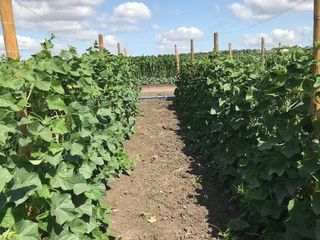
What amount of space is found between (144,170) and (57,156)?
4.19 meters

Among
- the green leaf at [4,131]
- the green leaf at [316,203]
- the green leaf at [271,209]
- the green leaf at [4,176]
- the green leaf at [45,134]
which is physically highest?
the green leaf at [4,131]

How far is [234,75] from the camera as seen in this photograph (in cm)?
632

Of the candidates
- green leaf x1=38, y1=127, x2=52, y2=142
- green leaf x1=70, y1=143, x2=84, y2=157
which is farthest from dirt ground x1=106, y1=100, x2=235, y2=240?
green leaf x1=38, y1=127, x2=52, y2=142

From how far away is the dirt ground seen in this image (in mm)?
4934

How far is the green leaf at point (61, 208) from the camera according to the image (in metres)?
3.20

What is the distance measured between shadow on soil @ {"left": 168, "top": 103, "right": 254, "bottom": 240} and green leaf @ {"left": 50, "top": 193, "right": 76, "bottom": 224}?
6.58 feet

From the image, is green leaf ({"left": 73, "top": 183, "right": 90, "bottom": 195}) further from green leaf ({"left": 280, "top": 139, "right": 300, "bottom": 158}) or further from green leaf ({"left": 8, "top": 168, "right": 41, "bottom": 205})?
green leaf ({"left": 280, "top": 139, "right": 300, "bottom": 158})

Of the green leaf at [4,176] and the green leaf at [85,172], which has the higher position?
the green leaf at [4,176]

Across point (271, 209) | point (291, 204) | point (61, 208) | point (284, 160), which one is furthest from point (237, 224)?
point (61, 208)

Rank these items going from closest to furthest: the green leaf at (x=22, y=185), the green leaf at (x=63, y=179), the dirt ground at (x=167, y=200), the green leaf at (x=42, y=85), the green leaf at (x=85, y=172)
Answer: the green leaf at (x=22, y=185) < the green leaf at (x=42, y=85) < the green leaf at (x=63, y=179) < the green leaf at (x=85, y=172) < the dirt ground at (x=167, y=200)

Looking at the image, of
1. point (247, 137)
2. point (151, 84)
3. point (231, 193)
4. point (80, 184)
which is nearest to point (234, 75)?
point (247, 137)

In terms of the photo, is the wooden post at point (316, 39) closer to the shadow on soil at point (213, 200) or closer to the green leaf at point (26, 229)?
the shadow on soil at point (213, 200)

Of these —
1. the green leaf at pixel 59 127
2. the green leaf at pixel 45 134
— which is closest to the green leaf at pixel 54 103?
the green leaf at pixel 59 127

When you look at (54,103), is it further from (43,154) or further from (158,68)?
(158,68)
